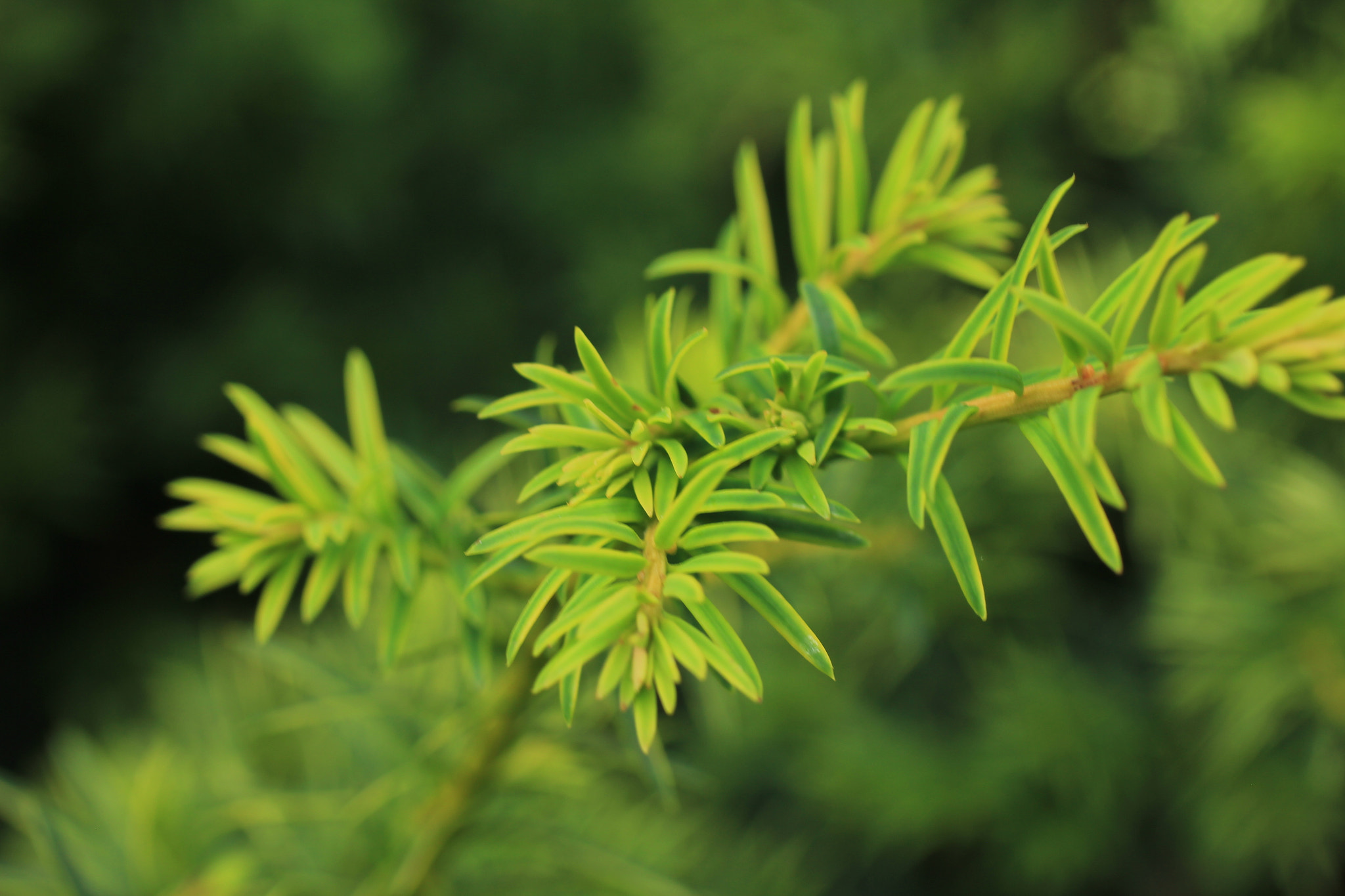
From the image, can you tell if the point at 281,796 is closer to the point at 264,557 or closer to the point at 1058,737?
the point at 264,557

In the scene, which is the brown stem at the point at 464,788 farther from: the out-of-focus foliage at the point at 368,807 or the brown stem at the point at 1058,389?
the brown stem at the point at 1058,389

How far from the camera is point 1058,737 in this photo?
60 centimetres

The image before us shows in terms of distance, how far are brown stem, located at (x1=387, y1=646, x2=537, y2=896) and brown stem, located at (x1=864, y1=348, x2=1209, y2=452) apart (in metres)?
0.15

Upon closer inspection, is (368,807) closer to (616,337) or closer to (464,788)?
(464,788)

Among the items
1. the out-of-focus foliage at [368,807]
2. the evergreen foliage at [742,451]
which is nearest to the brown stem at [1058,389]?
the evergreen foliage at [742,451]

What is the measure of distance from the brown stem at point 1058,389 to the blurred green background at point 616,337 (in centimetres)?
15

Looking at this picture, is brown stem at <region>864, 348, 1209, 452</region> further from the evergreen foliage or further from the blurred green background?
the blurred green background

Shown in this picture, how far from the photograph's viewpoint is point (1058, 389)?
6.9 inches

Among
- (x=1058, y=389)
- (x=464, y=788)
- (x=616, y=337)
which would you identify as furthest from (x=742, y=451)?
(x=616, y=337)

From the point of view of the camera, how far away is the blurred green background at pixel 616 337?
524 mm

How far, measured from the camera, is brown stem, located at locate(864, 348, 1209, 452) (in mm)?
168

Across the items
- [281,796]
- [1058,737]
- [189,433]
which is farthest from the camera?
[189,433]

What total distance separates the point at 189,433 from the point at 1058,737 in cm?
101

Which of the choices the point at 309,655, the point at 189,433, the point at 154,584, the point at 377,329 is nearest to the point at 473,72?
the point at 377,329
